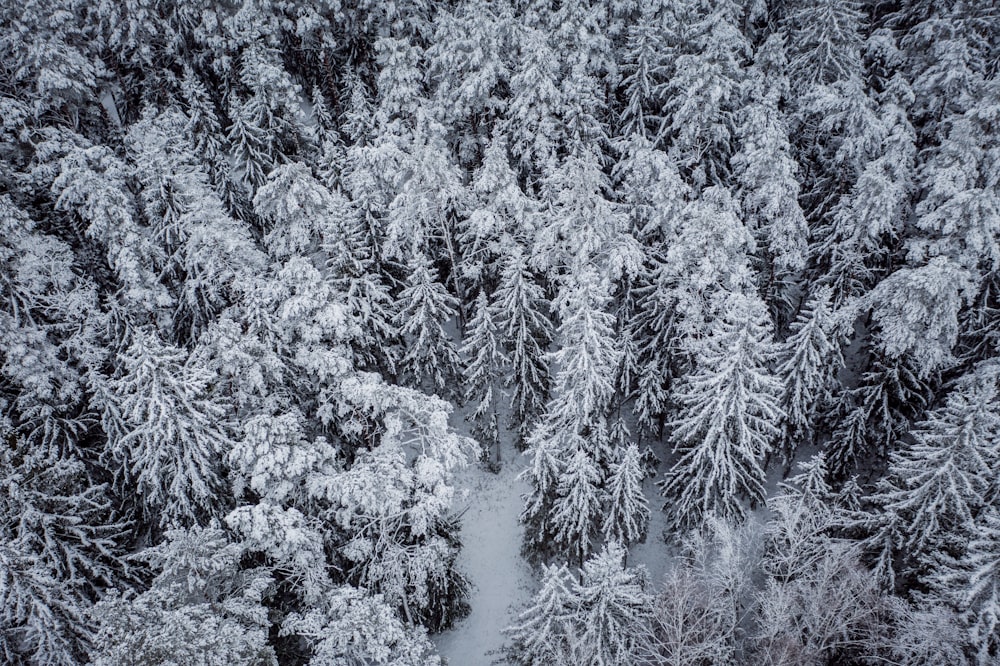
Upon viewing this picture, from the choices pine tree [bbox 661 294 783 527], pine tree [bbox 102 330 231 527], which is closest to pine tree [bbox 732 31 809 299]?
pine tree [bbox 661 294 783 527]

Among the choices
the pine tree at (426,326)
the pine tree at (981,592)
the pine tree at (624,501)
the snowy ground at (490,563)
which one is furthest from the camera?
the snowy ground at (490,563)

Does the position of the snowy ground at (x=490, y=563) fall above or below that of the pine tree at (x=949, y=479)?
below

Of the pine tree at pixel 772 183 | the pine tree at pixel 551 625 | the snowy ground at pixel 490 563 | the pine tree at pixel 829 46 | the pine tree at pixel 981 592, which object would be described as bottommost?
A: the snowy ground at pixel 490 563

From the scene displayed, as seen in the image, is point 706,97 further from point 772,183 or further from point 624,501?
point 624,501

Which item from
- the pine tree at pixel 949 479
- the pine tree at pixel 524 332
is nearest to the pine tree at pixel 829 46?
the pine tree at pixel 524 332

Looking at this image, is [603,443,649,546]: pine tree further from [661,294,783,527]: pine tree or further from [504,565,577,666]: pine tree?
[504,565,577,666]: pine tree

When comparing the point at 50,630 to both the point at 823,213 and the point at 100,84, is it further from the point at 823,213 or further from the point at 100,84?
the point at 823,213

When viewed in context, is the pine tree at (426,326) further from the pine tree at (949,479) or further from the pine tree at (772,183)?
the pine tree at (949,479)
